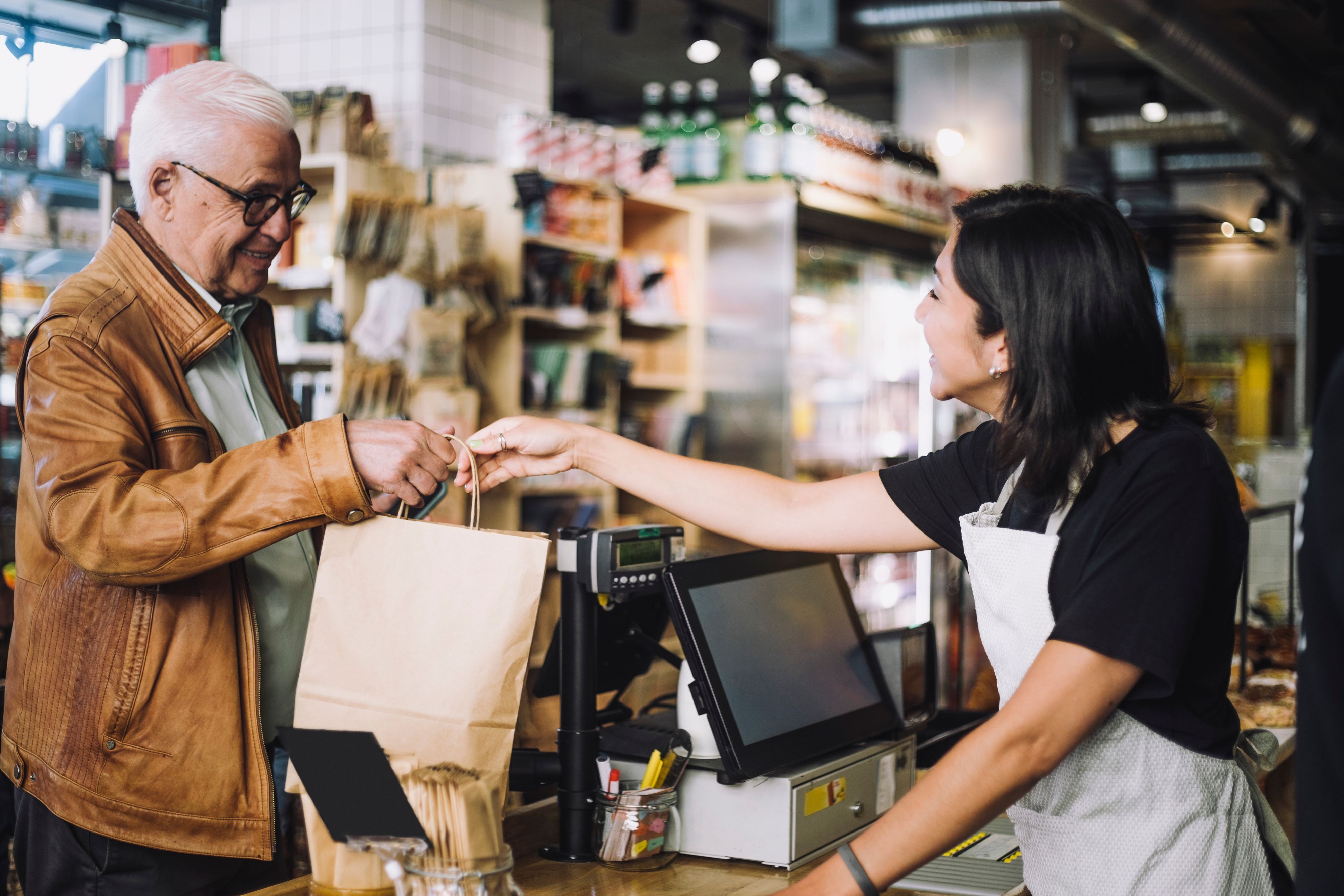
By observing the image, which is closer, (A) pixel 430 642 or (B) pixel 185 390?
(A) pixel 430 642

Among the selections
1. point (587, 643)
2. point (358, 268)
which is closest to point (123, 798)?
point (587, 643)

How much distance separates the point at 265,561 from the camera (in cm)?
189

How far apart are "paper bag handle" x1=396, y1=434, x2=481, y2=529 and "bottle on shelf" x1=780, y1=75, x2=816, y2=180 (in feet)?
13.9

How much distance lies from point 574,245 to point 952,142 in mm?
3743

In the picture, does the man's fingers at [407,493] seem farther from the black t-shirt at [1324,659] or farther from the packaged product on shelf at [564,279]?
the packaged product on shelf at [564,279]

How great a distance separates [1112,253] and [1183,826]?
0.68 meters

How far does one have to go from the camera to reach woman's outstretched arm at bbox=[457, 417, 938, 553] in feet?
6.28

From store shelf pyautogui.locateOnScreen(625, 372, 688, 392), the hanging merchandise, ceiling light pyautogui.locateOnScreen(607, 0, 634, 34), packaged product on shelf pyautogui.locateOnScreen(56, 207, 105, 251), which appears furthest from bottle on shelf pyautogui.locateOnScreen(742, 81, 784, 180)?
packaged product on shelf pyautogui.locateOnScreen(56, 207, 105, 251)

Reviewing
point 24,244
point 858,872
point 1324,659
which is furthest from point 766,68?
point 1324,659

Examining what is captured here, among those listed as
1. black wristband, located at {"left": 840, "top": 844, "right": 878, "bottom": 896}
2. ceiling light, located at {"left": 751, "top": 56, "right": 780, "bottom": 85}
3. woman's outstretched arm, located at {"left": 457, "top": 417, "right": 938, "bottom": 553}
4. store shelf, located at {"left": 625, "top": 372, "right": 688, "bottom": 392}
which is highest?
ceiling light, located at {"left": 751, "top": 56, "right": 780, "bottom": 85}

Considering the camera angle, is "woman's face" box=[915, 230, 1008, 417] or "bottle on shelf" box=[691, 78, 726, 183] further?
"bottle on shelf" box=[691, 78, 726, 183]

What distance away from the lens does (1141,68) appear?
10305 mm

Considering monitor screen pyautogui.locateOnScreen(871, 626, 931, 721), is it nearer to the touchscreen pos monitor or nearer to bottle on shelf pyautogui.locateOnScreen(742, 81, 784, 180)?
the touchscreen pos monitor

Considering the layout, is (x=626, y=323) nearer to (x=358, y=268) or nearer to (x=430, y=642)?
(x=358, y=268)
